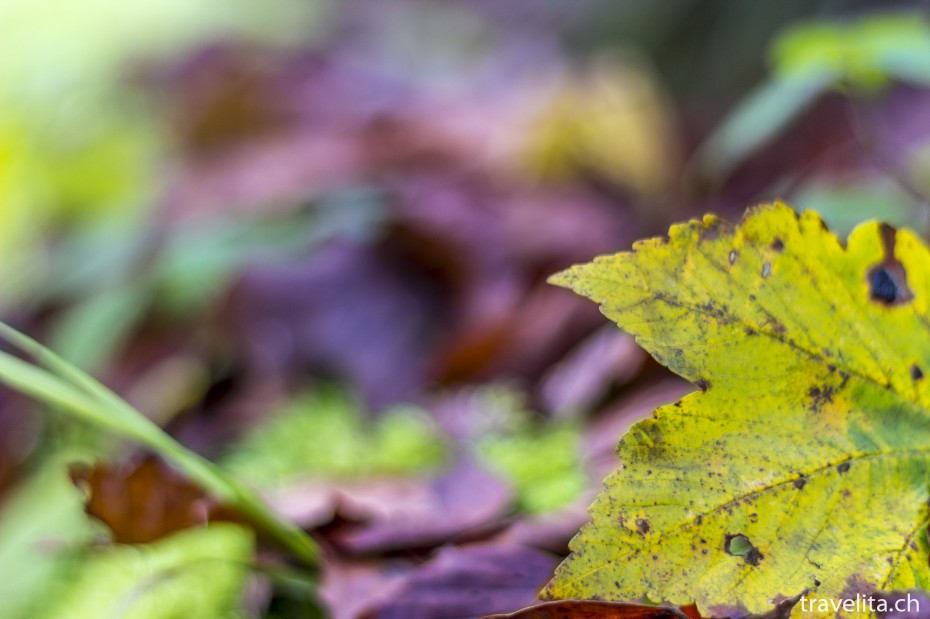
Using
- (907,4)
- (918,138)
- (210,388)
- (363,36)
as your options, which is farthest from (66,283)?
(363,36)

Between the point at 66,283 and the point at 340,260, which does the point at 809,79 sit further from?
the point at 66,283

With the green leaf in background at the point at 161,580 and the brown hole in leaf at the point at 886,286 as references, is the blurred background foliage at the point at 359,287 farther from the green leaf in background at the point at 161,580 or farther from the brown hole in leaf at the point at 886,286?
the brown hole in leaf at the point at 886,286

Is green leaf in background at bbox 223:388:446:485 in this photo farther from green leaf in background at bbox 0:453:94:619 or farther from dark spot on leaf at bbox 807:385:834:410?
dark spot on leaf at bbox 807:385:834:410

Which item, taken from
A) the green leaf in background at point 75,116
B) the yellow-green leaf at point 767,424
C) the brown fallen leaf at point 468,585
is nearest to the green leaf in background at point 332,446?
the brown fallen leaf at point 468,585

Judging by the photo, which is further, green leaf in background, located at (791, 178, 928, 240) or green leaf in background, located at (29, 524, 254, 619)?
green leaf in background, located at (791, 178, 928, 240)

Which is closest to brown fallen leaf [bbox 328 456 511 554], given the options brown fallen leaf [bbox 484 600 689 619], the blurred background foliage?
the blurred background foliage

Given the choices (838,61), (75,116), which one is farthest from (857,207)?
(75,116)
